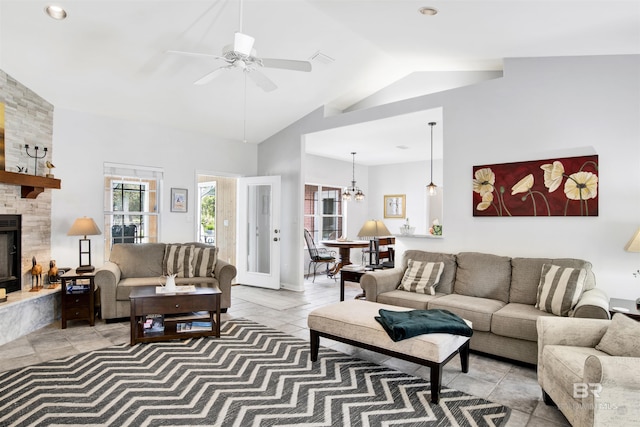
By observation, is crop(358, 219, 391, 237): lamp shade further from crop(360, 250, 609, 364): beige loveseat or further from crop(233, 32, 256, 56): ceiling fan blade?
crop(233, 32, 256, 56): ceiling fan blade

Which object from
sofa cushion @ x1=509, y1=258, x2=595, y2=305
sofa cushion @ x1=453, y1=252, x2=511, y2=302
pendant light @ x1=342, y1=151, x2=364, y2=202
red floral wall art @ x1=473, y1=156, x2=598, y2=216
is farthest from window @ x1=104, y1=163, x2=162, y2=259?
sofa cushion @ x1=509, y1=258, x2=595, y2=305

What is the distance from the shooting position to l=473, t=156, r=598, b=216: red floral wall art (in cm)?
353

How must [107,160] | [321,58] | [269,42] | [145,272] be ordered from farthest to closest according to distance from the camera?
[107,160]
[145,272]
[321,58]
[269,42]

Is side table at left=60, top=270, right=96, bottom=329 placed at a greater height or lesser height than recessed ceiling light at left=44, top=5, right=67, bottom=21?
lesser

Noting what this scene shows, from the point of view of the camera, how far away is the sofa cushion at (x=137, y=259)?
4.70m

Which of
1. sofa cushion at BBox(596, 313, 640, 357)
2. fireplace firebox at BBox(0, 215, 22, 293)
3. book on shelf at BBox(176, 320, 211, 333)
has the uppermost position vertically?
fireplace firebox at BBox(0, 215, 22, 293)

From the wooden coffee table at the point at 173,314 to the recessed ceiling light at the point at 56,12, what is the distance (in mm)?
2496

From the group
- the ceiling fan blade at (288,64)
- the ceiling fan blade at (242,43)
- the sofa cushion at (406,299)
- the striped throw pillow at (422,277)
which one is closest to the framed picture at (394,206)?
the striped throw pillow at (422,277)

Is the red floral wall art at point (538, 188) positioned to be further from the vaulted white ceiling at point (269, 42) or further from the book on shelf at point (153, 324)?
the book on shelf at point (153, 324)

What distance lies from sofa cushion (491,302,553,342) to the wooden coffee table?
2570mm

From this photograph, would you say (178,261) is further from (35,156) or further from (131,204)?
(35,156)

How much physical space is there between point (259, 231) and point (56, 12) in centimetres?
407

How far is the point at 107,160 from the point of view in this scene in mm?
5062

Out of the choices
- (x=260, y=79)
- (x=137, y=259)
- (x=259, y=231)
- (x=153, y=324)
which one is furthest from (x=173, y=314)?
(x=259, y=231)
